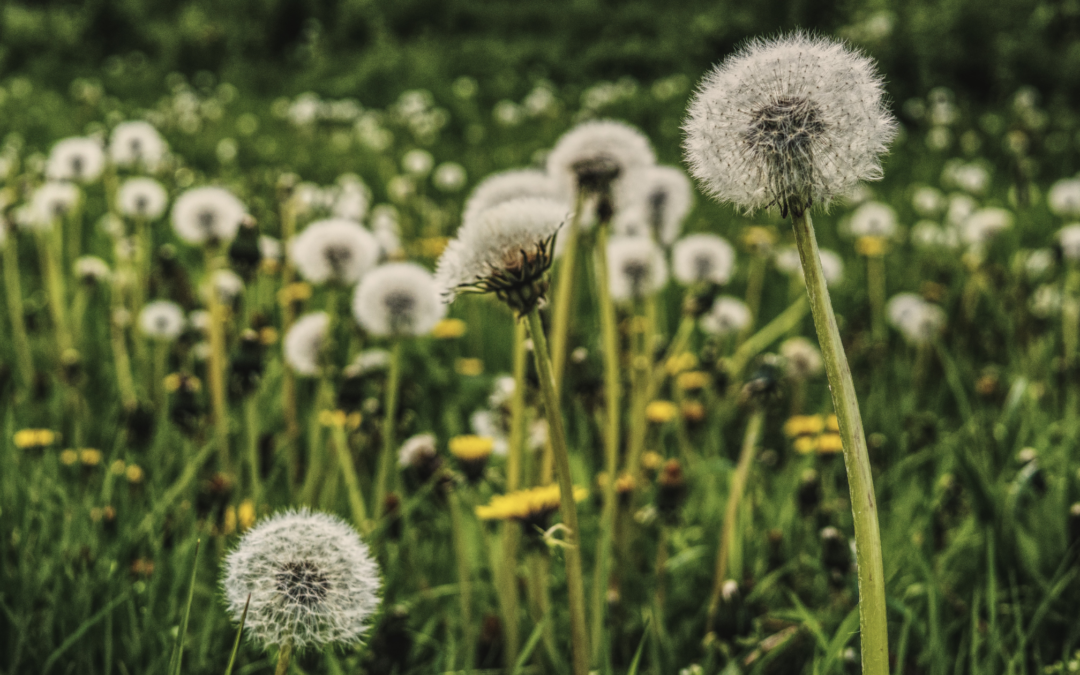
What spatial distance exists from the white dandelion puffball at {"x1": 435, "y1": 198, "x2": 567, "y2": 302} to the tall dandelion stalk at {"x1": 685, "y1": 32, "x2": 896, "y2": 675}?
210 millimetres

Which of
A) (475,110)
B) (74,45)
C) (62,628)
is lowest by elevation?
(62,628)

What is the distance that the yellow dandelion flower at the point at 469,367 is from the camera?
2.64 m

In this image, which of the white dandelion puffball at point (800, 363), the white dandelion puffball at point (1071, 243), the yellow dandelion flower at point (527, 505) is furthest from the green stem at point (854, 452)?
the white dandelion puffball at point (1071, 243)

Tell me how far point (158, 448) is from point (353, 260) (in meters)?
0.56

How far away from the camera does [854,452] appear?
2.13 feet

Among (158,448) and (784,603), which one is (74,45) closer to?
(158,448)

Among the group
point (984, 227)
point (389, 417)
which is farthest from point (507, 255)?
point (984, 227)

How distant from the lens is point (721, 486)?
202cm

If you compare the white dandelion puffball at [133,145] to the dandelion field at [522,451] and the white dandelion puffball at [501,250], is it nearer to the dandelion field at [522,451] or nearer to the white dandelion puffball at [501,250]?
the dandelion field at [522,451]

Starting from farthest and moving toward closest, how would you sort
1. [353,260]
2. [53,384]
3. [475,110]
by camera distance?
[475,110], [53,384], [353,260]

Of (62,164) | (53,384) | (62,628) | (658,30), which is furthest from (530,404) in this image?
(658,30)

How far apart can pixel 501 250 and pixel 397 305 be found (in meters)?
0.68

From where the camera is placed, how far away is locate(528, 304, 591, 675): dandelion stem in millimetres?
862

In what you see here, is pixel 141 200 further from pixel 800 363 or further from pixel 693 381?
pixel 800 363
